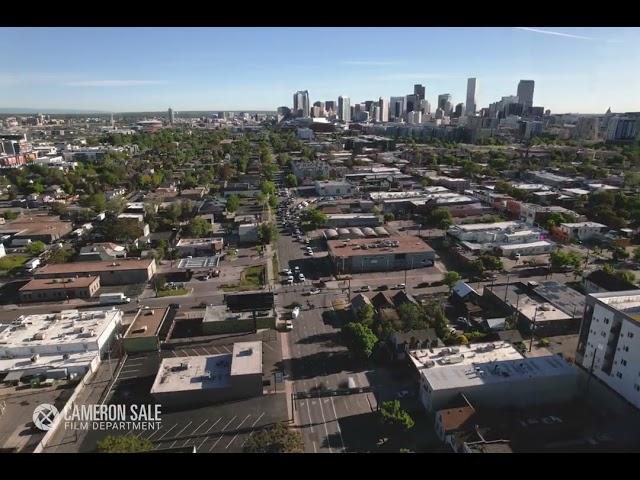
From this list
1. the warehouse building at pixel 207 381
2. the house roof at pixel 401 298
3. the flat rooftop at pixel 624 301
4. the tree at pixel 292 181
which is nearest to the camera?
the warehouse building at pixel 207 381

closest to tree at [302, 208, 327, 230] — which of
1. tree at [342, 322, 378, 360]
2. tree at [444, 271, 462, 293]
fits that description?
tree at [444, 271, 462, 293]

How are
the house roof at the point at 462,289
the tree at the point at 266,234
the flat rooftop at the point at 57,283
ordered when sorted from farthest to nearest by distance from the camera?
the tree at the point at 266,234, the flat rooftop at the point at 57,283, the house roof at the point at 462,289

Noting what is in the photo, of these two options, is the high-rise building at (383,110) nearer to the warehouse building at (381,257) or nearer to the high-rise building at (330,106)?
the high-rise building at (330,106)

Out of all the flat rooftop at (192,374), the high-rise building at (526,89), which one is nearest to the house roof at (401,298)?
the flat rooftop at (192,374)

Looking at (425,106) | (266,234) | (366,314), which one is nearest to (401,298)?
(366,314)

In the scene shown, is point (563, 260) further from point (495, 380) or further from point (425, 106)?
point (425, 106)

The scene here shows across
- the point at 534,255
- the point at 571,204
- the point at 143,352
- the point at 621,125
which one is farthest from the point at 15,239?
the point at 621,125

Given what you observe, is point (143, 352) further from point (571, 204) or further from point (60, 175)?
point (60, 175)
